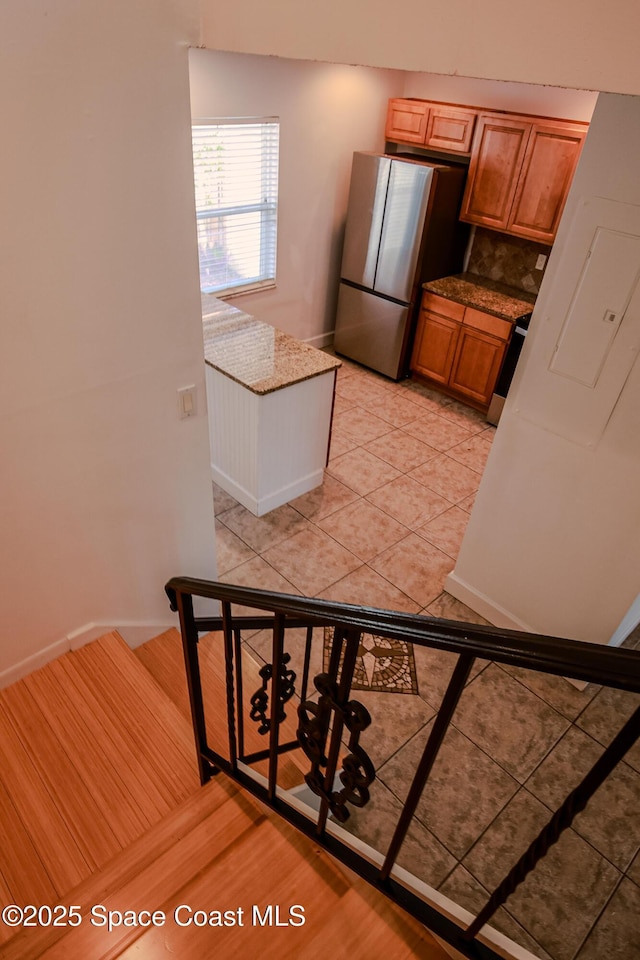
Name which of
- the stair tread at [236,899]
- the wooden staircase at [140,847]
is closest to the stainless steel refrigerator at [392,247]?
the wooden staircase at [140,847]

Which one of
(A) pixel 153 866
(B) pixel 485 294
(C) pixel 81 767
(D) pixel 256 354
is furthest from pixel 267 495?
(B) pixel 485 294

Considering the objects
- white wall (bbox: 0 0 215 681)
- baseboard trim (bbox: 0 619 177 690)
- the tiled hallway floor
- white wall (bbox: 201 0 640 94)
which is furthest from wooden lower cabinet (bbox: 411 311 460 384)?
white wall (bbox: 201 0 640 94)

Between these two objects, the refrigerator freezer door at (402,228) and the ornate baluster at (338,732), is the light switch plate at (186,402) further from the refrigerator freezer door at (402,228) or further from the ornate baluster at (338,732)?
the refrigerator freezer door at (402,228)

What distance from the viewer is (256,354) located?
3.70 metres

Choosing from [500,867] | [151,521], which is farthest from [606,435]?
[151,521]

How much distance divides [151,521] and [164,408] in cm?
49

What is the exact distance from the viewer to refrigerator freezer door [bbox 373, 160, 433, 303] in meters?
4.59

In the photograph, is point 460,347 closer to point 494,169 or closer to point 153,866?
point 494,169

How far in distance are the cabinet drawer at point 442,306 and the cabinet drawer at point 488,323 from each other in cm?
7

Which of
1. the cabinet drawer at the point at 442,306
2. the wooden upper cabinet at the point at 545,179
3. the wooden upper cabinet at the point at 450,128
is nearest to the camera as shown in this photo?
the wooden upper cabinet at the point at 545,179

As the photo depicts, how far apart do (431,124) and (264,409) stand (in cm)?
316

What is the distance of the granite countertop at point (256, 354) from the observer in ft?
11.3

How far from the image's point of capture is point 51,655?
222 centimetres

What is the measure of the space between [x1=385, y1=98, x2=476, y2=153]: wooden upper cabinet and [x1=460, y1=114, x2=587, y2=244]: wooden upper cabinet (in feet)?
0.47
